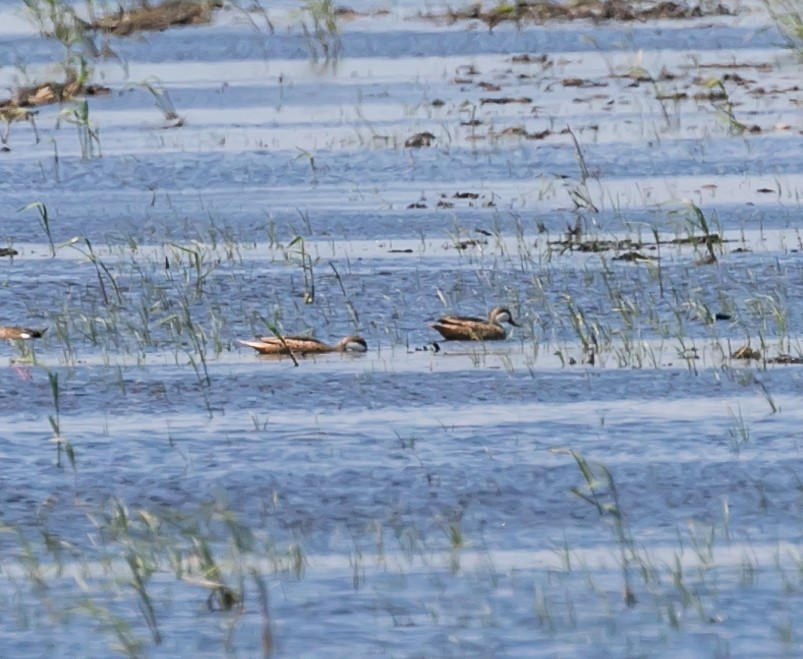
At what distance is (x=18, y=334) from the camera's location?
9.86m

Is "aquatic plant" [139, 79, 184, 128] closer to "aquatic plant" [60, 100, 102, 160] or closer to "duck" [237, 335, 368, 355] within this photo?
"aquatic plant" [60, 100, 102, 160]

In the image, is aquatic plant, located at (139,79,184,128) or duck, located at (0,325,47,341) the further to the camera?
aquatic plant, located at (139,79,184,128)

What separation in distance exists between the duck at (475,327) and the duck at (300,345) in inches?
14.5

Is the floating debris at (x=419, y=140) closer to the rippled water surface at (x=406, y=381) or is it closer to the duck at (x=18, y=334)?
the rippled water surface at (x=406, y=381)

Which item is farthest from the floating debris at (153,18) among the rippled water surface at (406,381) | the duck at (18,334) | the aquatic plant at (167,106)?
the duck at (18,334)

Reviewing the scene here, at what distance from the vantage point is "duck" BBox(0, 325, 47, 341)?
32.3 ft

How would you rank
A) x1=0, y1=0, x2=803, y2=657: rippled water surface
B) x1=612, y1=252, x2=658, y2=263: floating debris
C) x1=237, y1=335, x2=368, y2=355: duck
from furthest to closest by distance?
x1=612, y1=252, x2=658, y2=263: floating debris
x1=237, y1=335, x2=368, y2=355: duck
x1=0, y1=0, x2=803, y2=657: rippled water surface

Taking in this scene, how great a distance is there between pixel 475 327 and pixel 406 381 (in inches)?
30.7

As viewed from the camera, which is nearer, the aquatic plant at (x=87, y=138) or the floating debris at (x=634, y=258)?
the floating debris at (x=634, y=258)

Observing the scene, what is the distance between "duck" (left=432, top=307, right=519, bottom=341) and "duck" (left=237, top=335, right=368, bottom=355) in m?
0.37

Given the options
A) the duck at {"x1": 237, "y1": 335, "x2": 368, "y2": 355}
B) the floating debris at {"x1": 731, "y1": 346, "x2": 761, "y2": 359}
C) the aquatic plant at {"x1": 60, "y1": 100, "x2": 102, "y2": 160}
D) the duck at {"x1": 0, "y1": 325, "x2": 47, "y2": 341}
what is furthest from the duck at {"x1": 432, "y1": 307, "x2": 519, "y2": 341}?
the aquatic plant at {"x1": 60, "y1": 100, "x2": 102, "y2": 160}

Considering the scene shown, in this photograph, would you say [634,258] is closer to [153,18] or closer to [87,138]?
[87,138]

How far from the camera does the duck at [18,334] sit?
9.85 meters

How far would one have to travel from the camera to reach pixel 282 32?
72.9 ft
